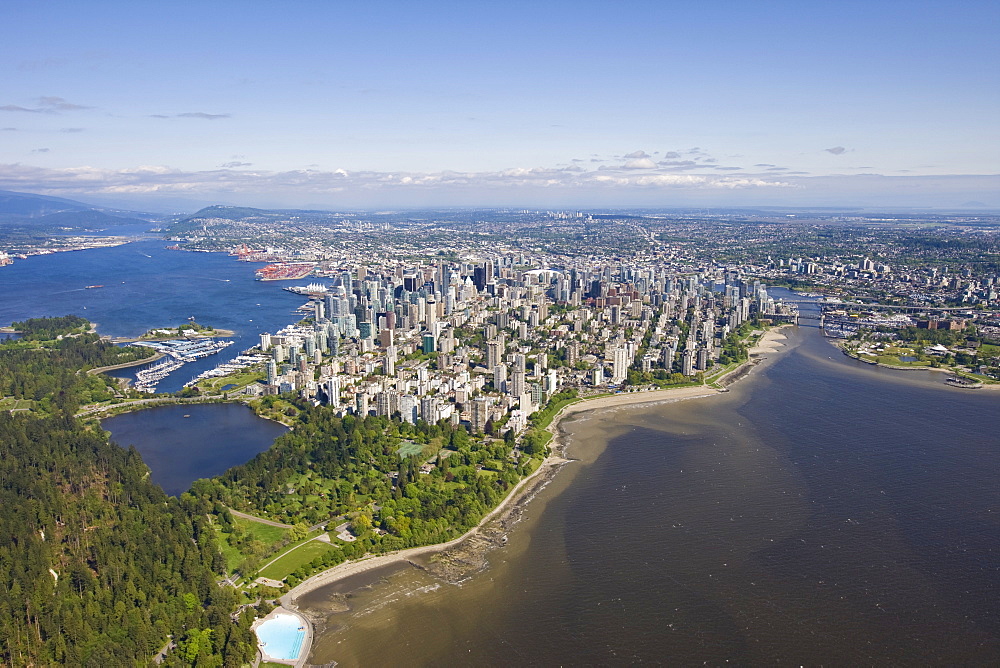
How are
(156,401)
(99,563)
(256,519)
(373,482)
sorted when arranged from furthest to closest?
1. (156,401)
2. (373,482)
3. (256,519)
4. (99,563)

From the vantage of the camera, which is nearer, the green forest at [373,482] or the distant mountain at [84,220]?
the green forest at [373,482]

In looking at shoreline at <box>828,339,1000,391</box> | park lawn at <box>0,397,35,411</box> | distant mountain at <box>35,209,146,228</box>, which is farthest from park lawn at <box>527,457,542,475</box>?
distant mountain at <box>35,209,146,228</box>

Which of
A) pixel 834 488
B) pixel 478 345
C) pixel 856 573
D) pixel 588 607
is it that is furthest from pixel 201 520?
pixel 478 345

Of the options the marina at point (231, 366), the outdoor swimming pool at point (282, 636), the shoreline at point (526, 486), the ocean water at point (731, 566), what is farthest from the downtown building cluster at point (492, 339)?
the outdoor swimming pool at point (282, 636)

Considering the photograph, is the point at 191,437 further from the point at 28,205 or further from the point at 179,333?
the point at 28,205

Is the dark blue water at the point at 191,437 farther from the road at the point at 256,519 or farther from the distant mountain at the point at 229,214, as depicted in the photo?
the distant mountain at the point at 229,214

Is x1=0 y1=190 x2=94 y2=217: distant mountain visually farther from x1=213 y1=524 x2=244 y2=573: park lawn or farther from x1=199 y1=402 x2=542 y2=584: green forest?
x1=213 y1=524 x2=244 y2=573: park lawn

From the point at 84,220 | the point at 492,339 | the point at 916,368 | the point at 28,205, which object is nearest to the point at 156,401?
the point at 492,339
